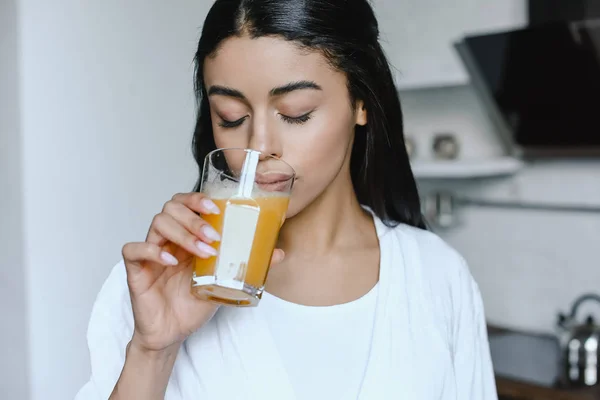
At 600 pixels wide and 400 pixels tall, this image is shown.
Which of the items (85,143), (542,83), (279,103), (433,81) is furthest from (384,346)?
(433,81)

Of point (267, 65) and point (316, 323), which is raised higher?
point (267, 65)

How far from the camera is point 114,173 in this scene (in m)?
2.07

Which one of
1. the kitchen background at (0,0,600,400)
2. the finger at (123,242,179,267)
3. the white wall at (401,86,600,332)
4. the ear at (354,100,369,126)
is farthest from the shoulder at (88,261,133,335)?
the white wall at (401,86,600,332)

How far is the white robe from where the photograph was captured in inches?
42.5

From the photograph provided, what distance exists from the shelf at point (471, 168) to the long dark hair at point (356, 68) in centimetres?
117

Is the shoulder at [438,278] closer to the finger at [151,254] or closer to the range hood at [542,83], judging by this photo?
the finger at [151,254]

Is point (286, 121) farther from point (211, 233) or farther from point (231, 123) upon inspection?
point (211, 233)

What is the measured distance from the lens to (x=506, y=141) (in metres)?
2.60

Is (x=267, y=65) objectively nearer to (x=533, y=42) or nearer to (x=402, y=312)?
(x=402, y=312)

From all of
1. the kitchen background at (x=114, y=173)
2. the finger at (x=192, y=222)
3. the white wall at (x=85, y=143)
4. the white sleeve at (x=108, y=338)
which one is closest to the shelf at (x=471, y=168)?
the kitchen background at (x=114, y=173)

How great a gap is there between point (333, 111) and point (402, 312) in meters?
0.39

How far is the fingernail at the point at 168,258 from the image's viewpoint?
908 millimetres

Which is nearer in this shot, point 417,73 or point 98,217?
point 98,217

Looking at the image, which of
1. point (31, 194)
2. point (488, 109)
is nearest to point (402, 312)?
point (31, 194)
